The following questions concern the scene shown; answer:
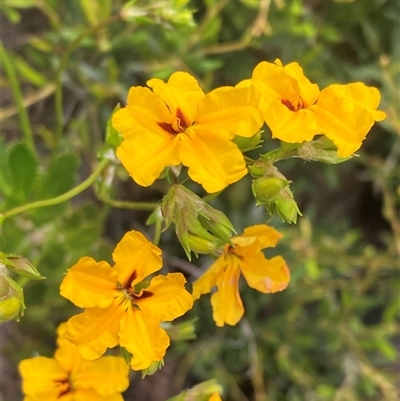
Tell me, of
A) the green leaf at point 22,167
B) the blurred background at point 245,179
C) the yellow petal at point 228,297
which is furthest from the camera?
the blurred background at point 245,179

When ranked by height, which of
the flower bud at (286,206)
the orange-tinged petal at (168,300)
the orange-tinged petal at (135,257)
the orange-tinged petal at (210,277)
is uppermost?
the flower bud at (286,206)

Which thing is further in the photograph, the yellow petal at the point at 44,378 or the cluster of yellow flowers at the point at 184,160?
the yellow petal at the point at 44,378

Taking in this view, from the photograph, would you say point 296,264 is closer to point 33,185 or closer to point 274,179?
point 33,185

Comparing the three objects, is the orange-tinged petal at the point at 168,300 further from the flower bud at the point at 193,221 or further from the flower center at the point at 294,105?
the flower center at the point at 294,105

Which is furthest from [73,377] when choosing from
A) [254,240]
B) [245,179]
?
[245,179]

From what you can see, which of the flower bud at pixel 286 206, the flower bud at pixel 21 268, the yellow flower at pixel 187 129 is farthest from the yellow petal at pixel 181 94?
the flower bud at pixel 21 268

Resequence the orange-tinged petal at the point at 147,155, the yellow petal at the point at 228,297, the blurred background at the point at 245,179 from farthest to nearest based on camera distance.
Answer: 1. the blurred background at the point at 245,179
2. the yellow petal at the point at 228,297
3. the orange-tinged petal at the point at 147,155

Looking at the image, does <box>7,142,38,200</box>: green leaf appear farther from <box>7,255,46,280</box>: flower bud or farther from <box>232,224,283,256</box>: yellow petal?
<box>232,224,283,256</box>: yellow petal

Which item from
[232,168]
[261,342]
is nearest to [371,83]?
[261,342]
